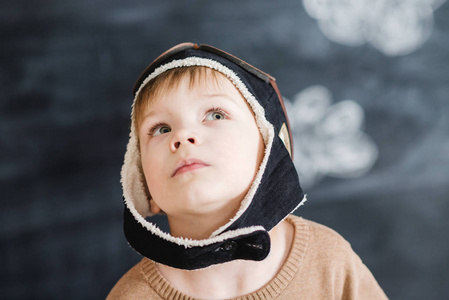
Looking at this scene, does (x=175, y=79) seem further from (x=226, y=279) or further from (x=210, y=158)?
(x=226, y=279)

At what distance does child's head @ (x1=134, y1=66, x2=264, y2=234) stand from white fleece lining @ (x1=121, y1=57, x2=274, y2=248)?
0.05 ft

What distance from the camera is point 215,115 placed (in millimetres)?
1094

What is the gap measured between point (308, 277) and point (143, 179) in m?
0.51

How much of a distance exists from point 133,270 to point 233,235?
0.38 meters

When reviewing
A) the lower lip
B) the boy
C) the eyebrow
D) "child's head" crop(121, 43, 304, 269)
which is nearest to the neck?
the boy

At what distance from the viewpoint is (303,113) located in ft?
5.28

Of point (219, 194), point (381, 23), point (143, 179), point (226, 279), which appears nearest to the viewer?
point (219, 194)

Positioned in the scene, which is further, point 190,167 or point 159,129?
point 159,129

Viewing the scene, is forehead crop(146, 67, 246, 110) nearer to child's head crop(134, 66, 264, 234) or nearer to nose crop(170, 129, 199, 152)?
child's head crop(134, 66, 264, 234)

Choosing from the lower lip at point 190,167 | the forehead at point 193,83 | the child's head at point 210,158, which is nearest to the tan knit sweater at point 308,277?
the child's head at point 210,158

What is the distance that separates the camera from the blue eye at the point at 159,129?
1116 mm

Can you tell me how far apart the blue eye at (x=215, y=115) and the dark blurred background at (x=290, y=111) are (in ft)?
1.66

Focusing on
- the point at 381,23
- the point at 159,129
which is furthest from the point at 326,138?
the point at 159,129

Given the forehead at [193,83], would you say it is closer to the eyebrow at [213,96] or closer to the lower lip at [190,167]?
the eyebrow at [213,96]
